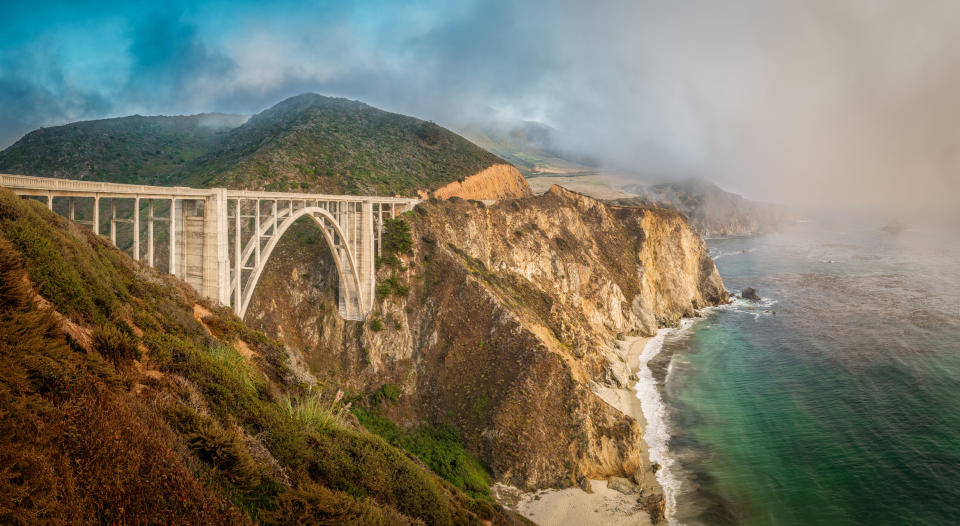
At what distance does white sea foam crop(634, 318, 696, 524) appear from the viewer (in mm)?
22750

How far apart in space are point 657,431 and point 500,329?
11479mm

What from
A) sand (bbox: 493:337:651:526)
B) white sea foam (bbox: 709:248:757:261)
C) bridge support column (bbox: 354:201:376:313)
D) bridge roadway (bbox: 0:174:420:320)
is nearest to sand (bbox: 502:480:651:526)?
sand (bbox: 493:337:651:526)

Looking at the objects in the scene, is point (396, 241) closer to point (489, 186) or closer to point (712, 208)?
point (489, 186)

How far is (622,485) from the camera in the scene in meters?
23.2

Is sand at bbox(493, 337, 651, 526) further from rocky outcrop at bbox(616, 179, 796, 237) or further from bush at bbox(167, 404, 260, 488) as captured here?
rocky outcrop at bbox(616, 179, 796, 237)

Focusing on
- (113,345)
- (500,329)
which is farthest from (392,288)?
(113,345)

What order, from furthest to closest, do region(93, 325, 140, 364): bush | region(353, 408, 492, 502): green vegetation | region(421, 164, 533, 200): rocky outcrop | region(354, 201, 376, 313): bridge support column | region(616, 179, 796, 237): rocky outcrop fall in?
region(616, 179, 796, 237): rocky outcrop, region(421, 164, 533, 200): rocky outcrop, region(354, 201, 376, 313): bridge support column, region(353, 408, 492, 502): green vegetation, region(93, 325, 140, 364): bush

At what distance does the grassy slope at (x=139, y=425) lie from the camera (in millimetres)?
4309

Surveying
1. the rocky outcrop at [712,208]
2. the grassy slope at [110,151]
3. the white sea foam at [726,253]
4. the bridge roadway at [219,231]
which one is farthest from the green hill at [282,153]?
the rocky outcrop at [712,208]

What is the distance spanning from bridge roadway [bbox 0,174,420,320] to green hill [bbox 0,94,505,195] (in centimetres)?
1460

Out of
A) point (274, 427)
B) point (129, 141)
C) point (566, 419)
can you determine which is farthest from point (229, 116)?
point (274, 427)

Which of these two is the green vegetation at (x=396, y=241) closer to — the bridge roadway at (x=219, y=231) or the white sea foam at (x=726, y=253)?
the bridge roadway at (x=219, y=231)

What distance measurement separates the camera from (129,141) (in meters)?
73.6

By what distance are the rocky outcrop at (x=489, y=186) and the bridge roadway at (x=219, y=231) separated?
2246 cm
